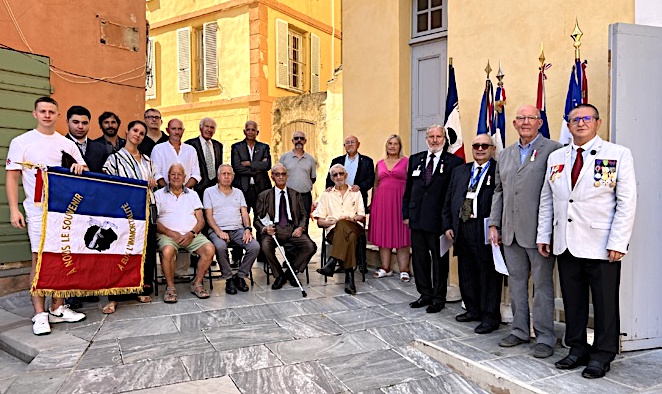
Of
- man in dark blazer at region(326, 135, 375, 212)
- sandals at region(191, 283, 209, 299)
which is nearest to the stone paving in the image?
sandals at region(191, 283, 209, 299)

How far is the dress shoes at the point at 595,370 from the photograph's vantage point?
3.18m

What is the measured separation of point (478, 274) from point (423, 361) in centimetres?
110

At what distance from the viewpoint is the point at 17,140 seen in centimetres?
419

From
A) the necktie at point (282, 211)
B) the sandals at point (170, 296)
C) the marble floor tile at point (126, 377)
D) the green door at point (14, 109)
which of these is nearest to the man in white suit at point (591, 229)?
the marble floor tile at point (126, 377)

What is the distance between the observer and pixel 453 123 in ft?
17.1

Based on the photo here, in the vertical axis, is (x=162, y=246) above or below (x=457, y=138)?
below

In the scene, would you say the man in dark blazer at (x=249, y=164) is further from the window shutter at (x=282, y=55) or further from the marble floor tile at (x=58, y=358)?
the window shutter at (x=282, y=55)

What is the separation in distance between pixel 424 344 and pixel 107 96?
5220 mm

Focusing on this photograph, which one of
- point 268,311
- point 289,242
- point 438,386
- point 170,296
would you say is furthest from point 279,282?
point 438,386

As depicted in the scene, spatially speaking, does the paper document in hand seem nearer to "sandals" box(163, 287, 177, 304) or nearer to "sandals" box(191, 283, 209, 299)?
"sandals" box(191, 283, 209, 299)

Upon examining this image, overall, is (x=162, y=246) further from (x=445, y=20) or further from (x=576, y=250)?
(x=445, y=20)

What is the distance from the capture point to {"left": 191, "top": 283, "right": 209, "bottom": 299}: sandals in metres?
5.30

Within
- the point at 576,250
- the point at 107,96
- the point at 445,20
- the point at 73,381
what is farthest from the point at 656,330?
the point at 107,96

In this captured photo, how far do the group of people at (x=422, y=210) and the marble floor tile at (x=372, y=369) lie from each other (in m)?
0.85
